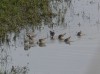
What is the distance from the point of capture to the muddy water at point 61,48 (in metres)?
6.56

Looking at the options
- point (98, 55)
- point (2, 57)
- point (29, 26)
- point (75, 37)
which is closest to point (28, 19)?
point (29, 26)

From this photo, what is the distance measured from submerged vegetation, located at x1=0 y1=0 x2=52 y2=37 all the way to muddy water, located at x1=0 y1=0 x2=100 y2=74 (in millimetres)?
241

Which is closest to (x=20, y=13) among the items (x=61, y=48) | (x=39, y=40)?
(x=39, y=40)

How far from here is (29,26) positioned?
30.6ft

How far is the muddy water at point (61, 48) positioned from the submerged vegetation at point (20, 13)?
0.24 metres

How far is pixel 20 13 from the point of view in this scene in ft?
31.2

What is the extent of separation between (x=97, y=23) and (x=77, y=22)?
600 millimetres

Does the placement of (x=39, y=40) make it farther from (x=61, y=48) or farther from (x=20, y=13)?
(x=20, y=13)

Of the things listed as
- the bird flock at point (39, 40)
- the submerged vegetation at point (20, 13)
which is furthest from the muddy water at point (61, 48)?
the submerged vegetation at point (20, 13)

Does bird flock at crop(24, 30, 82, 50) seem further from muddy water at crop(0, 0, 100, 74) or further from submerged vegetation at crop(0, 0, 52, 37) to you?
submerged vegetation at crop(0, 0, 52, 37)

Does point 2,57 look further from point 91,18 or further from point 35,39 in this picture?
point 91,18

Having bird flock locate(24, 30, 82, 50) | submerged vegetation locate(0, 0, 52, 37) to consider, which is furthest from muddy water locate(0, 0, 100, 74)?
submerged vegetation locate(0, 0, 52, 37)

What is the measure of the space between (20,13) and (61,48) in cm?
216

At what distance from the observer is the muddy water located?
6.56 m
